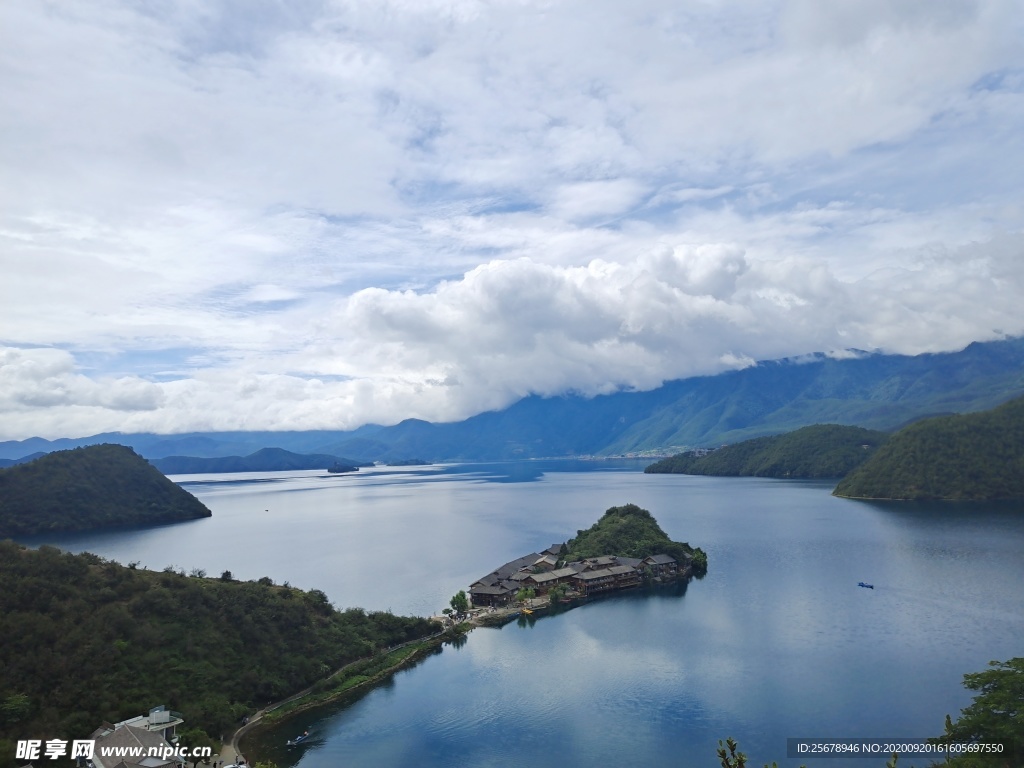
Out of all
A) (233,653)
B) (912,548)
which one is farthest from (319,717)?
(912,548)

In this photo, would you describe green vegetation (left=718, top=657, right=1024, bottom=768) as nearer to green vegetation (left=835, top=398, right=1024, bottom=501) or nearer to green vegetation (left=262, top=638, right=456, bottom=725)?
green vegetation (left=262, top=638, right=456, bottom=725)

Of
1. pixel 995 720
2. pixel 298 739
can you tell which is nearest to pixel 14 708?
pixel 298 739

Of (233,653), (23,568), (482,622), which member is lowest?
(482,622)

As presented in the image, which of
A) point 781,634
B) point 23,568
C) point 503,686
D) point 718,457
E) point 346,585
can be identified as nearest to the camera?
point 23,568

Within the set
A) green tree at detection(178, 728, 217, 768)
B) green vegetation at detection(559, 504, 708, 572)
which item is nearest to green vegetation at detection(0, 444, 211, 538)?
green vegetation at detection(559, 504, 708, 572)

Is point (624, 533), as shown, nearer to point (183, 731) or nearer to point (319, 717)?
point (319, 717)

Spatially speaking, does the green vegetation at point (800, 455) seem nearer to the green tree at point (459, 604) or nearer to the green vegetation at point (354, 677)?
the green tree at point (459, 604)
